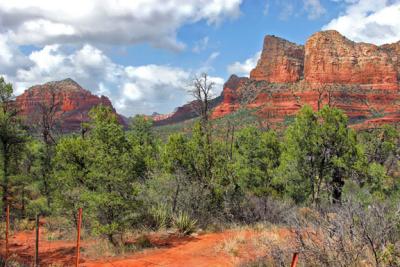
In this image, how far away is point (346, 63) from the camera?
131625 millimetres

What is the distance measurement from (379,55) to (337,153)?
130m

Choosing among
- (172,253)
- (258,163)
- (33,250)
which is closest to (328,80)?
(258,163)

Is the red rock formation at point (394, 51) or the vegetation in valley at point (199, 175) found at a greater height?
the red rock formation at point (394, 51)

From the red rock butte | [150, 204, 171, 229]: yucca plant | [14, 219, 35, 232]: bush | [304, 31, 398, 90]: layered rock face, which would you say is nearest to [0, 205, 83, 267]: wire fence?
[14, 219, 35, 232]: bush

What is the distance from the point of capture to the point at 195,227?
1608 centimetres

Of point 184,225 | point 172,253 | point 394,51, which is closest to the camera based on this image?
point 172,253

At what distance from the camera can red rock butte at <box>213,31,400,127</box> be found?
363ft

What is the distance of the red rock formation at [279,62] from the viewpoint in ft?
479

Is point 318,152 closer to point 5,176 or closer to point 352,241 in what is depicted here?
point 352,241

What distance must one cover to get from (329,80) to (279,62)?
924 inches

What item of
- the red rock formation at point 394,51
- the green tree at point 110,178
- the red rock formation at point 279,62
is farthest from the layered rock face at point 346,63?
the green tree at point 110,178

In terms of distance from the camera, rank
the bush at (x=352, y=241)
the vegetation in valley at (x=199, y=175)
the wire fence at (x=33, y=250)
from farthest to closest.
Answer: the vegetation in valley at (x=199, y=175) → the wire fence at (x=33, y=250) → the bush at (x=352, y=241)

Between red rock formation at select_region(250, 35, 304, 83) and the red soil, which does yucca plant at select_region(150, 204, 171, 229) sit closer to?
the red soil

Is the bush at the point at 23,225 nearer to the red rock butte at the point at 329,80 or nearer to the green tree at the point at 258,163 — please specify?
the green tree at the point at 258,163
